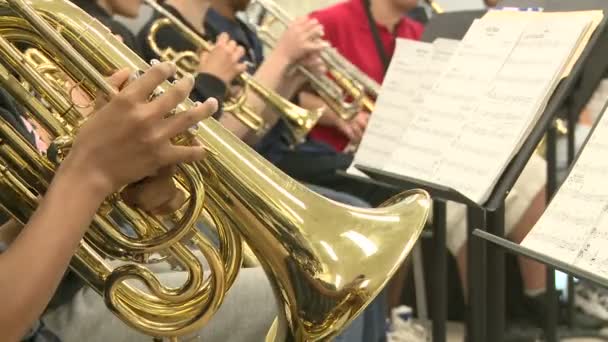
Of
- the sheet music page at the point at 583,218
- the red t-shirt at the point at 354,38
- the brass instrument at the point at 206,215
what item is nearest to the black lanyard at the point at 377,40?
the red t-shirt at the point at 354,38

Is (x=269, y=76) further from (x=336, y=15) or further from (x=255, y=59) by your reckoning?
(x=336, y=15)

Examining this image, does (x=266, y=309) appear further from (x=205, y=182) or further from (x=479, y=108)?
(x=479, y=108)

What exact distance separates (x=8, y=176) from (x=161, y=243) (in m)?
0.17

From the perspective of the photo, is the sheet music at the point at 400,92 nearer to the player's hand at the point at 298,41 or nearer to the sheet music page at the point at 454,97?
the sheet music page at the point at 454,97

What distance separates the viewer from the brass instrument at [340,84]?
193 cm

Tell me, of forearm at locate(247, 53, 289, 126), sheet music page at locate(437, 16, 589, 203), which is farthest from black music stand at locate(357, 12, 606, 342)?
forearm at locate(247, 53, 289, 126)

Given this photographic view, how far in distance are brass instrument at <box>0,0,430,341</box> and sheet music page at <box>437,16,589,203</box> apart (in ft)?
0.86

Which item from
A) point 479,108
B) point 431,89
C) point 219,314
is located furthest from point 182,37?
point 219,314

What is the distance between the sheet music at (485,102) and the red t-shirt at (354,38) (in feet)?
2.96

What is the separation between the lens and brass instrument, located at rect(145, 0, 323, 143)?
1.63 metres

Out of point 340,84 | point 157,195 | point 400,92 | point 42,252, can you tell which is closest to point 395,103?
point 400,92

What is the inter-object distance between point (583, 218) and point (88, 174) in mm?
523

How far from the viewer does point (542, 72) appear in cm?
104

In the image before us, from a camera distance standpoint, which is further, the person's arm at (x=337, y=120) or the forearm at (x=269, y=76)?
the person's arm at (x=337, y=120)
